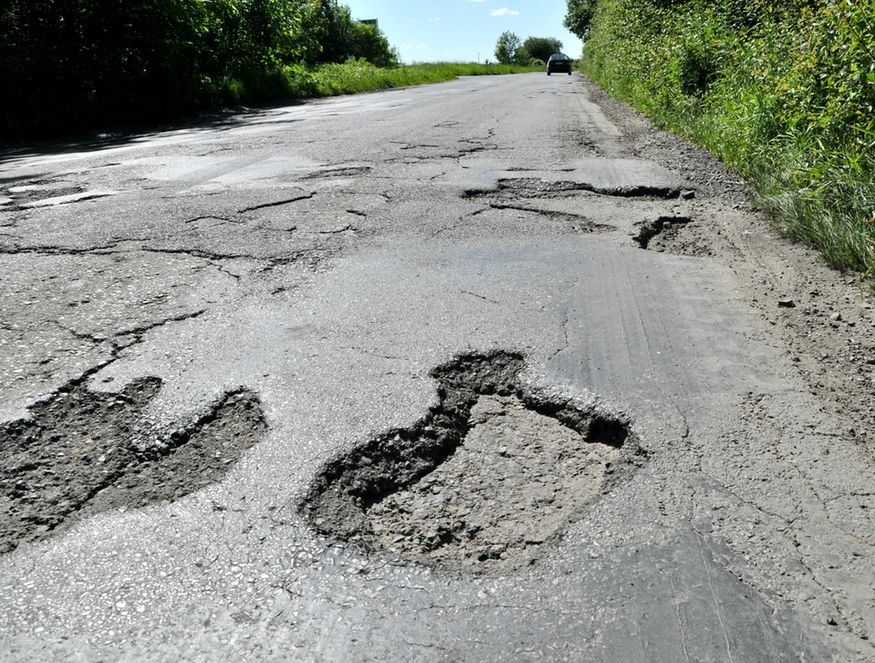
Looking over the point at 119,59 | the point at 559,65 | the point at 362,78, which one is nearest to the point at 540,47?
the point at 559,65

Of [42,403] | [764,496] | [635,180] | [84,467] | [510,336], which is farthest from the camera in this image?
[635,180]

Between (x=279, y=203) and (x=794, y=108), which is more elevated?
(x=794, y=108)

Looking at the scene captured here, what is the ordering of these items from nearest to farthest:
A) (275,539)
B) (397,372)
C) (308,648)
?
(308,648) < (275,539) < (397,372)

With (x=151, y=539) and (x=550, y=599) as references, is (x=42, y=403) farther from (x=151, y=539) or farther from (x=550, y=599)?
(x=550, y=599)

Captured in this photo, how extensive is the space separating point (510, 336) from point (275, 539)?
1400 mm

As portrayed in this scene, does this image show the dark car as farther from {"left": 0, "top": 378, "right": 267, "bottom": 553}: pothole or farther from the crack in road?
{"left": 0, "top": 378, "right": 267, "bottom": 553}: pothole

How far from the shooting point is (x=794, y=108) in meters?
4.92

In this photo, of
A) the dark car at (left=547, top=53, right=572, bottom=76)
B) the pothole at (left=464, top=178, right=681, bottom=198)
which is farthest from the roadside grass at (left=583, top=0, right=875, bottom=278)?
the dark car at (left=547, top=53, right=572, bottom=76)

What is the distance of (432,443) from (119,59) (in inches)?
482

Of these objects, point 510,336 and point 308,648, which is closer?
point 308,648

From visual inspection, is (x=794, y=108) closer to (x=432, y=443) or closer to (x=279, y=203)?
(x=279, y=203)

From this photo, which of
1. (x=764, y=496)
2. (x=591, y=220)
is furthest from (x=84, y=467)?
(x=591, y=220)

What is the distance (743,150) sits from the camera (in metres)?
5.74

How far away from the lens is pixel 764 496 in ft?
5.91
